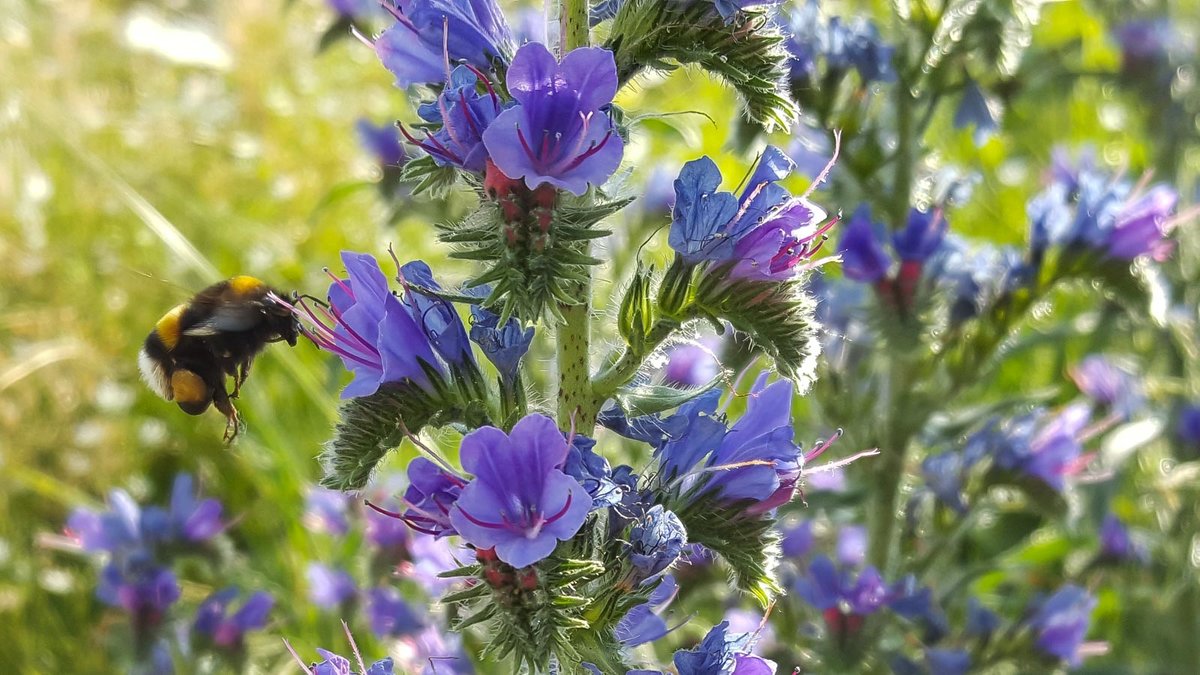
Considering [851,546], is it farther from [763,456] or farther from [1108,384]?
[763,456]

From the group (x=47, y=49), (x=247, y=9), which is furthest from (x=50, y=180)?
(x=247, y=9)

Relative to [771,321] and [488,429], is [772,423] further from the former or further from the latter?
[488,429]

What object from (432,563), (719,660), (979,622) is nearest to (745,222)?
(719,660)

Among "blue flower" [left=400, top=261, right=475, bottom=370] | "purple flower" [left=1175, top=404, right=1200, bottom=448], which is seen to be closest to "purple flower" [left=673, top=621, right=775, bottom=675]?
"blue flower" [left=400, top=261, right=475, bottom=370]

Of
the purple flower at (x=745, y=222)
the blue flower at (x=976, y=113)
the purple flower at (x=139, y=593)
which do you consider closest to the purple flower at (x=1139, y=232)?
the blue flower at (x=976, y=113)

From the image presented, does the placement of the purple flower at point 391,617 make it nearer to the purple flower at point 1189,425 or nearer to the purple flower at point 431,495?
the purple flower at point 431,495

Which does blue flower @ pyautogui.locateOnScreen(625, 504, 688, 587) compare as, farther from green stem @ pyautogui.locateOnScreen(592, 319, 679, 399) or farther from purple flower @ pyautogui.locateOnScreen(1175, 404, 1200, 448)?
purple flower @ pyautogui.locateOnScreen(1175, 404, 1200, 448)
